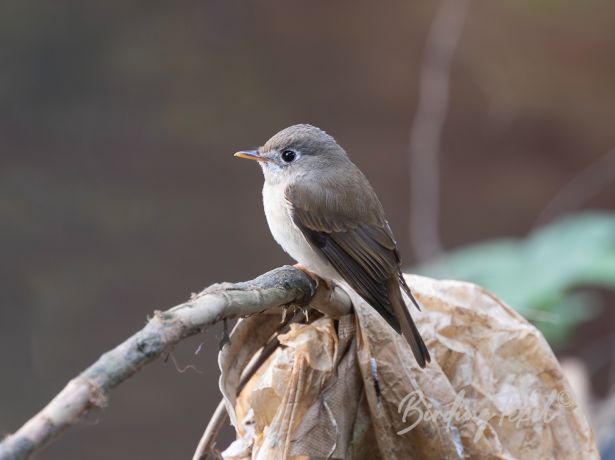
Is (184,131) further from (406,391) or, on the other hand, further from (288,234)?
(406,391)

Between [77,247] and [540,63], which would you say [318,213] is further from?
[540,63]

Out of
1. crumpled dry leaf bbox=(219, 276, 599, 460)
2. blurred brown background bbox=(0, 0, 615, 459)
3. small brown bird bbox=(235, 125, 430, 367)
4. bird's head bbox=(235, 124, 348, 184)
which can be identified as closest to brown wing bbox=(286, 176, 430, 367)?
small brown bird bbox=(235, 125, 430, 367)

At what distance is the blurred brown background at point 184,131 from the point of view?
630 centimetres

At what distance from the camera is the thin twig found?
657 centimetres

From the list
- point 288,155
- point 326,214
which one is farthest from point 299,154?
point 326,214

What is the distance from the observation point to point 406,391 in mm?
2064

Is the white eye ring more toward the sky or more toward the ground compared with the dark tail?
more toward the sky

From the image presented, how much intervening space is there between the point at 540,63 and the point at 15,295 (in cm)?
411

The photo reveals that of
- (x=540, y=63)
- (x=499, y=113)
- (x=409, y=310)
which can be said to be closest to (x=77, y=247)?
(x=499, y=113)

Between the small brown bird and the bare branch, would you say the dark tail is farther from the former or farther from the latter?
the bare branch

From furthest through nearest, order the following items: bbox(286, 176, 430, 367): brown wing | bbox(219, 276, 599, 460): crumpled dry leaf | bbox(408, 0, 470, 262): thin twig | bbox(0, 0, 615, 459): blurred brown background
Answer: bbox(408, 0, 470, 262): thin twig → bbox(0, 0, 615, 459): blurred brown background → bbox(286, 176, 430, 367): brown wing → bbox(219, 276, 599, 460): crumpled dry leaf

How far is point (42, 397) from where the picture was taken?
636 centimetres

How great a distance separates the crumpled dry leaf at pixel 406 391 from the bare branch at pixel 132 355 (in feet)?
0.76

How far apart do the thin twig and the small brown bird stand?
330cm
